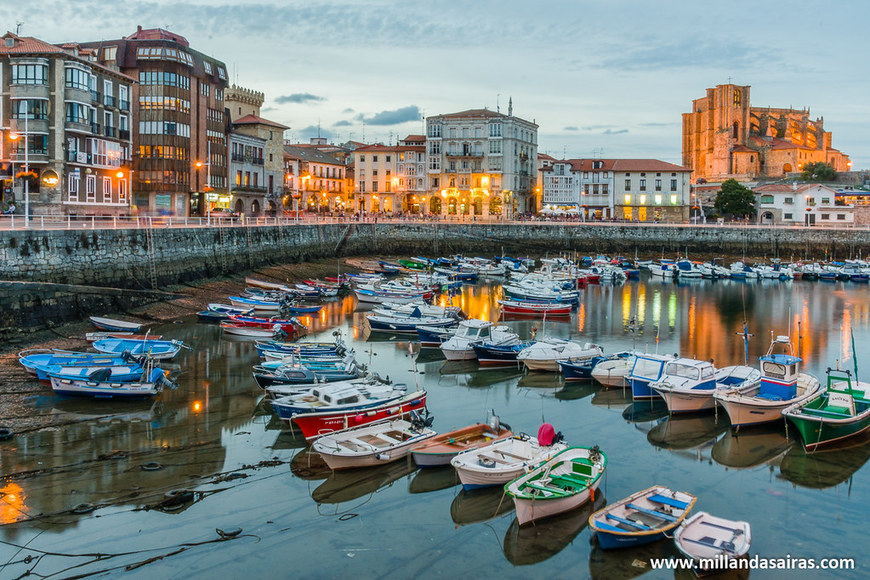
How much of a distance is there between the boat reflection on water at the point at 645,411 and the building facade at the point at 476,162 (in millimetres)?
77436

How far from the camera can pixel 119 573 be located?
14383 mm

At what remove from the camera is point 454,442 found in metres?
20.2

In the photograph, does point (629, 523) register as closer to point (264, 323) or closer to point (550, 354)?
point (550, 354)

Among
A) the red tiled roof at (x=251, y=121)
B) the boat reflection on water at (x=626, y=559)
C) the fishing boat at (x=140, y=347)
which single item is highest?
the red tiled roof at (x=251, y=121)

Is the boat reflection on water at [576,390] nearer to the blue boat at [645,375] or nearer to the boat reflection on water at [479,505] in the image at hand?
the blue boat at [645,375]

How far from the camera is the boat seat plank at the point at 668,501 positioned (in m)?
16.1

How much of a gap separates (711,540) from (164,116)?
63355 mm

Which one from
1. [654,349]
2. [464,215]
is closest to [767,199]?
[464,215]

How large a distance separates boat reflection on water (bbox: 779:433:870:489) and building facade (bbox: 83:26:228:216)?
54.1m

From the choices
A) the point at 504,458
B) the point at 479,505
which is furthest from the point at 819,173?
the point at 479,505

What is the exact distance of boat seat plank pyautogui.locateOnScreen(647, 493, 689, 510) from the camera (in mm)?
16078

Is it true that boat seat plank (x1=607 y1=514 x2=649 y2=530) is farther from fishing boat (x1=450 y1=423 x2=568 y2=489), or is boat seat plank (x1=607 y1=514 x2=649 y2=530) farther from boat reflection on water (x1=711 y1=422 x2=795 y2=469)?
boat reflection on water (x1=711 y1=422 x2=795 y2=469)

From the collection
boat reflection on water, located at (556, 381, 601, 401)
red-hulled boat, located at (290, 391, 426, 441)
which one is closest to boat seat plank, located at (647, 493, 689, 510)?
red-hulled boat, located at (290, 391, 426, 441)

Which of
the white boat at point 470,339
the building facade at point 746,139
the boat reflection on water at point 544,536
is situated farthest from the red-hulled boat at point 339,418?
the building facade at point 746,139
